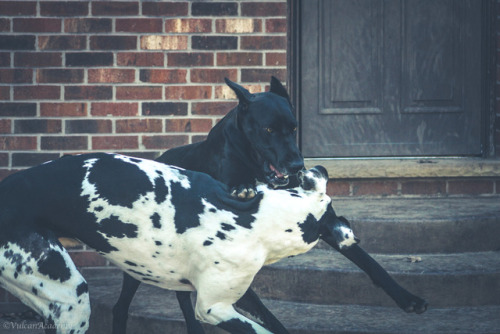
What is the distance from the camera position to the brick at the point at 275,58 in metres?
4.95

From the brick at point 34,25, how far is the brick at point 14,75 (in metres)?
0.27

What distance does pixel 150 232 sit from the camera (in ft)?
8.34

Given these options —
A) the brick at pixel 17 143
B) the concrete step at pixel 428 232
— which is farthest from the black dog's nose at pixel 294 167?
the brick at pixel 17 143

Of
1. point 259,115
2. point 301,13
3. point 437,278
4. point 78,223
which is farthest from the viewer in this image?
point 301,13

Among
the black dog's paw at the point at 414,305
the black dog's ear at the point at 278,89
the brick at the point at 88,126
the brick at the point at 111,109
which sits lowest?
the black dog's paw at the point at 414,305

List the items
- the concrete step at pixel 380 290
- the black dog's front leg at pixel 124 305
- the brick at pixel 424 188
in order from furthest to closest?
1. the brick at pixel 424 188
2. the concrete step at pixel 380 290
3. the black dog's front leg at pixel 124 305

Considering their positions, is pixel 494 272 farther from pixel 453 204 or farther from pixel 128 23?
pixel 128 23

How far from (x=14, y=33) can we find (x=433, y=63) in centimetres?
316

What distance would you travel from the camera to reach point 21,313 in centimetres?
479

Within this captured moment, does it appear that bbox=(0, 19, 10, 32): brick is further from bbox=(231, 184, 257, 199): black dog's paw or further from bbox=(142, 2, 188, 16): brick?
bbox=(231, 184, 257, 199): black dog's paw

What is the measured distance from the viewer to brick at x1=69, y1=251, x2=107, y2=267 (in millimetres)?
4902

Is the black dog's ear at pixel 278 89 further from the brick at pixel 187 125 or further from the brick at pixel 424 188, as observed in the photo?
the brick at pixel 424 188

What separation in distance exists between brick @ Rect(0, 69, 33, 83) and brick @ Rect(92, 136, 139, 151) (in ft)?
2.01

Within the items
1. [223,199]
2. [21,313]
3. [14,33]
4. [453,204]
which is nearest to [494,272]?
[453,204]
